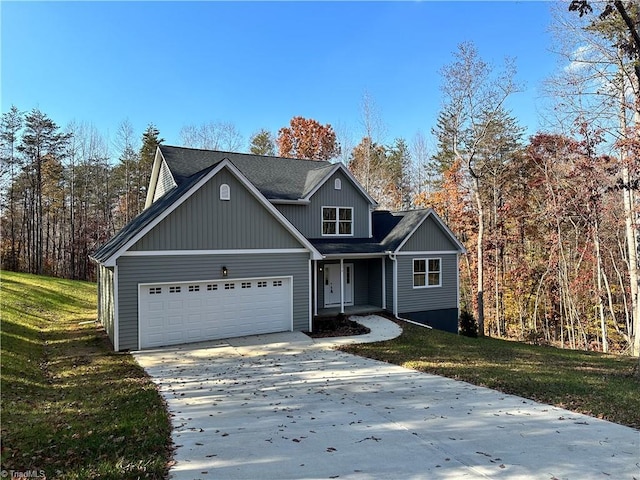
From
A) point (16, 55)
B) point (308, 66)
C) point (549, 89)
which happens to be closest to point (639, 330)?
point (549, 89)

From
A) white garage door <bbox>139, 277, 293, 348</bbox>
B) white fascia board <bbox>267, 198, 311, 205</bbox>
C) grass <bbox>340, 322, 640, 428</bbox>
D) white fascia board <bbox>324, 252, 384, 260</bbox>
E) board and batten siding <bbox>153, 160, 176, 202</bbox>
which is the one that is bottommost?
grass <bbox>340, 322, 640, 428</bbox>

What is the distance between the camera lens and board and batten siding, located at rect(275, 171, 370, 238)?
17062mm

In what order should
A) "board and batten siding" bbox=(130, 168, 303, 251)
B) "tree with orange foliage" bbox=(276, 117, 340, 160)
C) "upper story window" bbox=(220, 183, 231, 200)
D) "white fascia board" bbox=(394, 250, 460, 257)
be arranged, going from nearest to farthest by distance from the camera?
1. "board and batten siding" bbox=(130, 168, 303, 251)
2. "upper story window" bbox=(220, 183, 231, 200)
3. "white fascia board" bbox=(394, 250, 460, 257)
4. "tree with orange foliage" bbox=(276, 117, 340, 160)

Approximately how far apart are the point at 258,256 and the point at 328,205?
5743 millimetres

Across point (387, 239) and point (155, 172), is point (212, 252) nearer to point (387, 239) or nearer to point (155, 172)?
point (155, 172)

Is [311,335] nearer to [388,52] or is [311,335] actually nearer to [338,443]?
[338,443]

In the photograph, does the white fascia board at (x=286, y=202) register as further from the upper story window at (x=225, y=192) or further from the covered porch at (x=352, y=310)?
the covered porch at (x=352, y=310)

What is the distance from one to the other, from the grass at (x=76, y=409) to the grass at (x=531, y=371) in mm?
5992

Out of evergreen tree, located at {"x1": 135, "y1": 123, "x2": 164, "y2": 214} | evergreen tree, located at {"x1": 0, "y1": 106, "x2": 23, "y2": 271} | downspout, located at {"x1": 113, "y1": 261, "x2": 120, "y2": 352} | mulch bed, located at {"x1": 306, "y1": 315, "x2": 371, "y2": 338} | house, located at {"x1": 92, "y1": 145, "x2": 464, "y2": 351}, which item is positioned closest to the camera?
downspout, located at {"x1": 113, "y1": 261, "x2": 120, "y2": 352}

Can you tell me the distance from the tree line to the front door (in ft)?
22.1

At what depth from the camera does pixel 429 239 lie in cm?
1747

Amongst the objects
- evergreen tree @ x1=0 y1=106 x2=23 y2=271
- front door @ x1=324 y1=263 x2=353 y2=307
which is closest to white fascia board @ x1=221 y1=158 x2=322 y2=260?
front door @ x1=324 y1=263 x2=353 y2=307

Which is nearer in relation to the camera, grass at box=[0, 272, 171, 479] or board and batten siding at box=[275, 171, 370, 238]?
grass at box=[0, 272, 171, 479]

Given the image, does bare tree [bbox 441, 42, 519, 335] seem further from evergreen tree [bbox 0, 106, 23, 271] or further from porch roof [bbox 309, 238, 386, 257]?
evergreen tree [bbox 0, 106, 23, 271]
